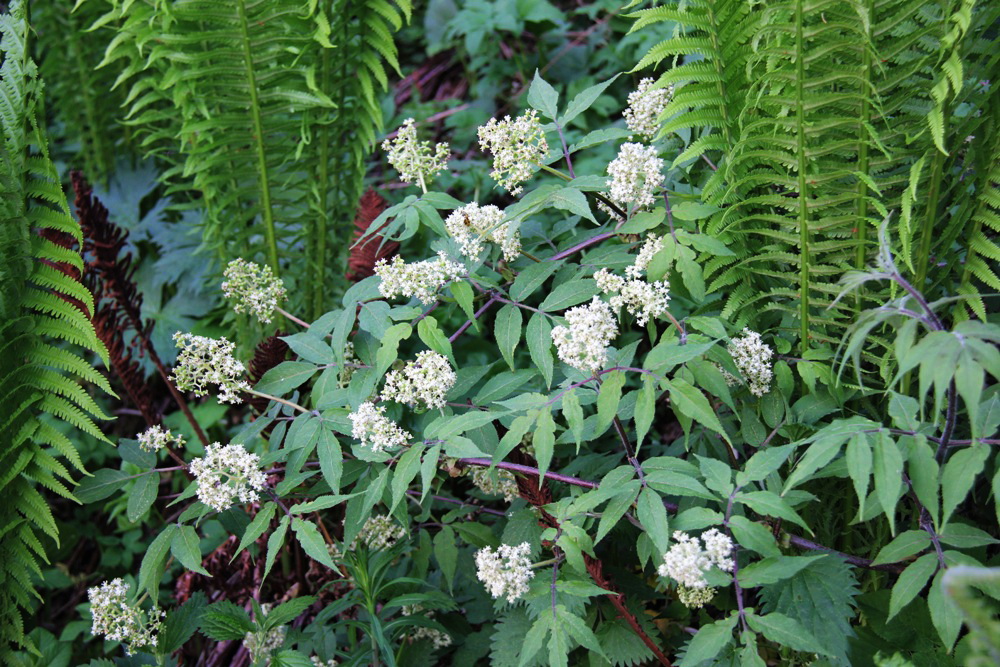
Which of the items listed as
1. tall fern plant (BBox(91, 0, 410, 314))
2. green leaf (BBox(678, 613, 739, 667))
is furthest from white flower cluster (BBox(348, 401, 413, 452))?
tall fern plant (BBox(91, 0, 410, 314))

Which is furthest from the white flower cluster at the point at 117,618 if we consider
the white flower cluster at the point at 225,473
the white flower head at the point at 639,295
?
the white flower head at the point at 639,295

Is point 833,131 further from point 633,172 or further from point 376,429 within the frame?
point 376,429

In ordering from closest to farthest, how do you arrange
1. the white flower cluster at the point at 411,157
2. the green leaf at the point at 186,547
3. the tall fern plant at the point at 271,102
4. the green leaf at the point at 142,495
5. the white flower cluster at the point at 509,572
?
1. the white flower cluster at the point at 509,572
2. the green leaf at the point at 186,547
3. the green leaf at the point at 142,495
4. the white flower cluster at the point at 411,157
5. the tall fern plant at the point at 271,102

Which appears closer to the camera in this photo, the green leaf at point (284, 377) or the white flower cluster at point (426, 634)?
the green leaf at point (284, 377)

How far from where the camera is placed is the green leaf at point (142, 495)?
1.62 metres

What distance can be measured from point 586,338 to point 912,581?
0.64 meters

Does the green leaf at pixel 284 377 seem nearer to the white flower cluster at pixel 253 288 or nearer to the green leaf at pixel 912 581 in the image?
the white flower cluster at pixel 253 288

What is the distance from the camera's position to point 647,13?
1.55 meters

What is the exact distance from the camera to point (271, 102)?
2.45m

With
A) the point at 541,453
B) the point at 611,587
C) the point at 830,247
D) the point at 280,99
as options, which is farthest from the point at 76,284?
the point at 830,247

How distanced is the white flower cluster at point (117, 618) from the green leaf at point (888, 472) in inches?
57.0

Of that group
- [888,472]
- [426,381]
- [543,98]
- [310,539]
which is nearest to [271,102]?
[543,98]

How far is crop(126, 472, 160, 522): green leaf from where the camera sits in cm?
162

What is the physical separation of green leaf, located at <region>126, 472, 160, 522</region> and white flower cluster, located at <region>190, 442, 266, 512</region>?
16cm
